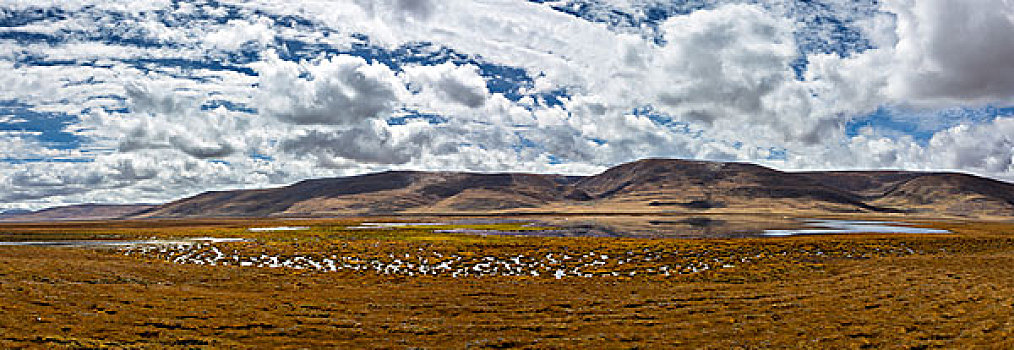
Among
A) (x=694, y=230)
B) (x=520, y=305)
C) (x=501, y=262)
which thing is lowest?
(x=694, y=230)

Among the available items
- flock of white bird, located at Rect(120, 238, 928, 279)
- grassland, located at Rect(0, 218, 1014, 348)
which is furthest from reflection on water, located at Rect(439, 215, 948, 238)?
grassland, located at Rect(0, 218, 1014, 348)

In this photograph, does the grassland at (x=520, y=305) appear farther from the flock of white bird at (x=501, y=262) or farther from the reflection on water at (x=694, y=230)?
the reflection on water at (x=694, y=230)

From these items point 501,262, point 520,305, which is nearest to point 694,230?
point 501,262

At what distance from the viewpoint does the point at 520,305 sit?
77.9 feet

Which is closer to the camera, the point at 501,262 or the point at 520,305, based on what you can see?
the point at 520,305

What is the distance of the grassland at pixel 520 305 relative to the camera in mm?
16906

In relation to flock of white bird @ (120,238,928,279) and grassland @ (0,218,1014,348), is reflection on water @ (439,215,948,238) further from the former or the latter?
grassland @ (0,218,1014,348)

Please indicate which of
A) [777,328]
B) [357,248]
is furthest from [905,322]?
[357,248]

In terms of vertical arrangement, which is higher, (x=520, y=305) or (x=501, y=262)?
(x=520, y=305)

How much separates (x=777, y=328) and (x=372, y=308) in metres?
16.5

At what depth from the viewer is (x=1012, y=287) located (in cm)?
2559

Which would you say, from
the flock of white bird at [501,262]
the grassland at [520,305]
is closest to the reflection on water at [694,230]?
the flock of white bird at [501,262]

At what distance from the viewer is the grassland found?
16.9m

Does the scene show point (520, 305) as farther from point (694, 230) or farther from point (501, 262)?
point (694, 230)
